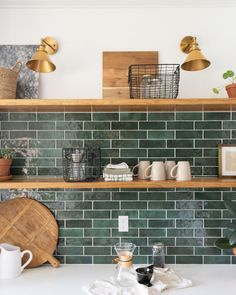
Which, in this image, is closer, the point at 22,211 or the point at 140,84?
the point at 140,84

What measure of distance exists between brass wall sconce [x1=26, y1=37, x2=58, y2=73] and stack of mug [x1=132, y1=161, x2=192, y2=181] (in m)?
0.72

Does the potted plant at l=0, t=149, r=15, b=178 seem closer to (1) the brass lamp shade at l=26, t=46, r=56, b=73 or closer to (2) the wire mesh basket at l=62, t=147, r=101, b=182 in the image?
(2) the wire mesh basket at l=62, t=147, r=101, b=182

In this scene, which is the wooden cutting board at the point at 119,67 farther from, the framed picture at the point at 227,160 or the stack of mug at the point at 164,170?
the framed picture at the point at 227,160

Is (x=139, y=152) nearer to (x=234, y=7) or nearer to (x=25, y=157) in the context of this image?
(x=25, y=157)

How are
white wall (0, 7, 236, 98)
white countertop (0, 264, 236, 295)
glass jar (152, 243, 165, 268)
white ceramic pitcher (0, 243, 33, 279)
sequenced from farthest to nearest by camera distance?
1. white wall (0, 7, 236, 98)
2. glass jar (152, 243, 165, 268)
3. white ceramic pitcher (0, 243, 33, 279)
4. white countertop (0, 264, 236, 295)

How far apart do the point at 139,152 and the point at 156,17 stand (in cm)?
81

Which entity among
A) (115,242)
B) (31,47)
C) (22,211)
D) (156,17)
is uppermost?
(156,17)

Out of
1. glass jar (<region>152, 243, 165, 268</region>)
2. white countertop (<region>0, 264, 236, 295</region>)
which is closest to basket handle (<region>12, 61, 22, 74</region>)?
white countertop (<region>0, 264, 236, 295</region>)

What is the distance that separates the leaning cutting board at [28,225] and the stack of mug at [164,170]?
2.01 ft

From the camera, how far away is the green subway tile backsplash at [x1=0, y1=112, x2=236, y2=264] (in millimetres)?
1660

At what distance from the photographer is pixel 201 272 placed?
1540mm

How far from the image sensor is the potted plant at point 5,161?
59.7 inches

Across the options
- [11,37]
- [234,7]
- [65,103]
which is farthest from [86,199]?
[234,7]

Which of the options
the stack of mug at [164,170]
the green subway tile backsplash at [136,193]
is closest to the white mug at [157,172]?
the stack of mug at [164,170]
